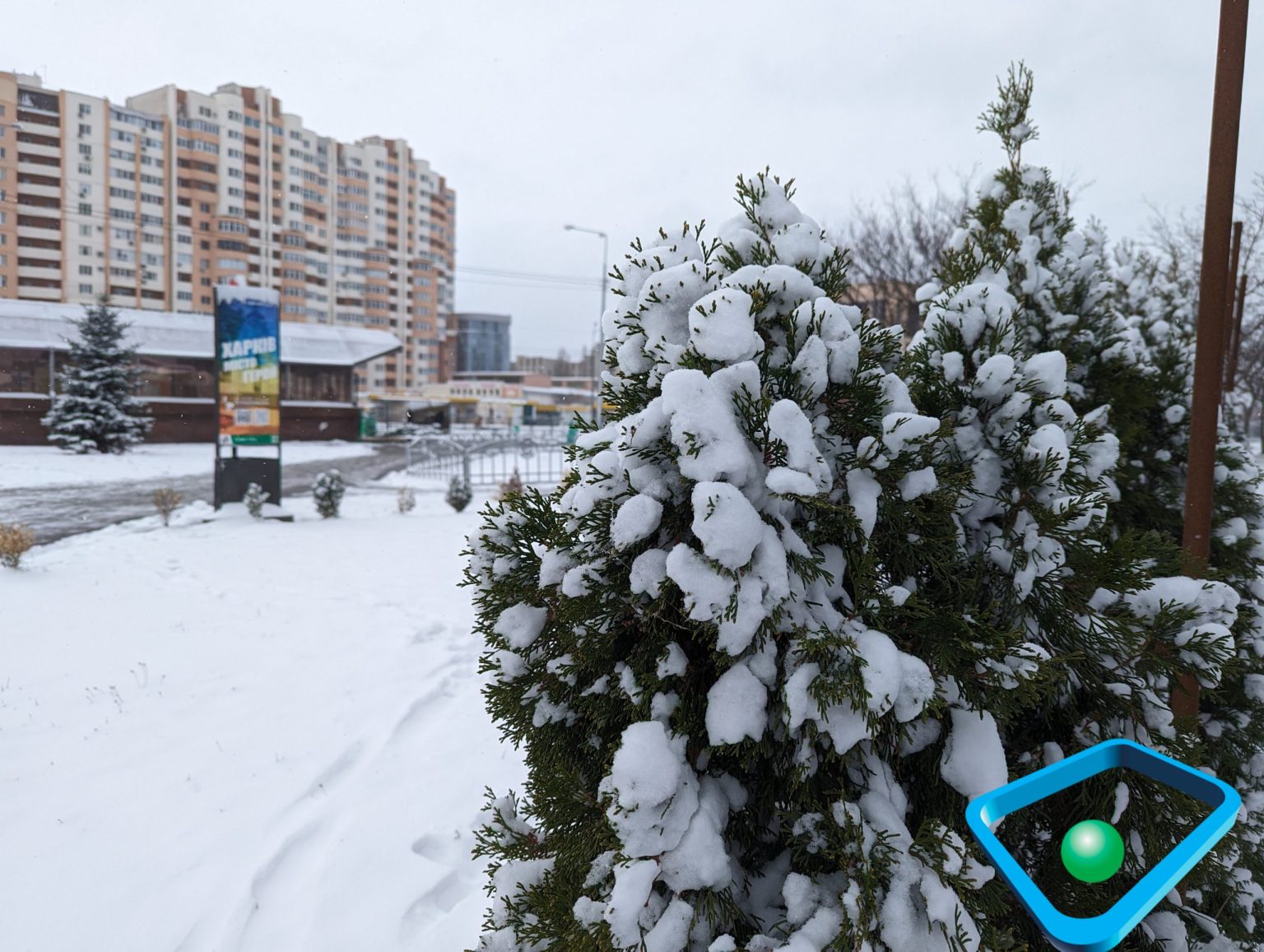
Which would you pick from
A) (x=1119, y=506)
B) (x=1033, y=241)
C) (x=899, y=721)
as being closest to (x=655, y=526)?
(x=899, y=721)

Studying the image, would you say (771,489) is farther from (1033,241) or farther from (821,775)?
(1033,241)

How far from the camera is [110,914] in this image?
9.53 ft

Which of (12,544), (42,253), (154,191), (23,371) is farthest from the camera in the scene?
(154,191)

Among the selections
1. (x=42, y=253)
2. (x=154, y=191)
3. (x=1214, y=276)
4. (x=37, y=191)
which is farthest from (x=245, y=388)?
(x=1214, y=276)

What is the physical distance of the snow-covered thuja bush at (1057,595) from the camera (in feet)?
4.35

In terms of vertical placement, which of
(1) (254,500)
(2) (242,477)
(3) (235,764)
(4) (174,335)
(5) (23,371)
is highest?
(4) (174,335)

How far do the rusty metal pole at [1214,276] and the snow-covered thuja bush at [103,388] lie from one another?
16.9 metres

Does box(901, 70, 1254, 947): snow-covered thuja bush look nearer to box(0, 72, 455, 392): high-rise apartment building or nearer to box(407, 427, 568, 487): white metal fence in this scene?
box(0, 72, 455, 392): high-rise apartment building

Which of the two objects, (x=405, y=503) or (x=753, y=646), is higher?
(x=753, y=646)

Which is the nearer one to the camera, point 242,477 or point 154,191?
point 154,191

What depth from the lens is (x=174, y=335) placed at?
2181 centimetres

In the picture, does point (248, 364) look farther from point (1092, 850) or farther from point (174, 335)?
point (1092, 850)

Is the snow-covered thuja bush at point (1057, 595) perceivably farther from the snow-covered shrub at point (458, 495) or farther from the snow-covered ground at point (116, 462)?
the snow-covered shrub at point (458, 495)
